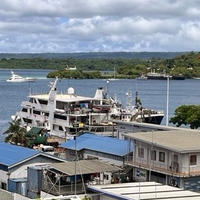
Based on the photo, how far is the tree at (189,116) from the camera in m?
44.6

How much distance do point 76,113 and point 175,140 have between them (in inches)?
747

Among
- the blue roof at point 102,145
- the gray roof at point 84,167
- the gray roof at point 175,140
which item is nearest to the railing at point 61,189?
the gray roof at point 84,167

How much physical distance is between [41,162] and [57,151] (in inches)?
332

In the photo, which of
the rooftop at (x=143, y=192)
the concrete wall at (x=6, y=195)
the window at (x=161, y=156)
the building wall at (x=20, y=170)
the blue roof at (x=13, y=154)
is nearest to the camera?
the rooftop at (x=143, y=192)

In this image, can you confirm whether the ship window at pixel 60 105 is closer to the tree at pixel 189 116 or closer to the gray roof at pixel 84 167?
the tree at pixel 189 116

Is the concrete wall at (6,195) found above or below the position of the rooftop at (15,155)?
below

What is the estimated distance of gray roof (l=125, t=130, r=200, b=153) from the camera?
2519 cm

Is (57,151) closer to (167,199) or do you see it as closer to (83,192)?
(83,192)

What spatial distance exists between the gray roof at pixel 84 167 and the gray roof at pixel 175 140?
1.85 meters

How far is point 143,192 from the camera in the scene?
72.7 feet

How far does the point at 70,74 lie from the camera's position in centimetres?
17862

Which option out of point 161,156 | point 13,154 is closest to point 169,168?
point 161,156

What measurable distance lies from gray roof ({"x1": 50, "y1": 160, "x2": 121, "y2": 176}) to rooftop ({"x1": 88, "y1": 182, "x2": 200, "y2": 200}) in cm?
242

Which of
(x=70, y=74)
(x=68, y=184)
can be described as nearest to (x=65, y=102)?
(x=68, y=184)
